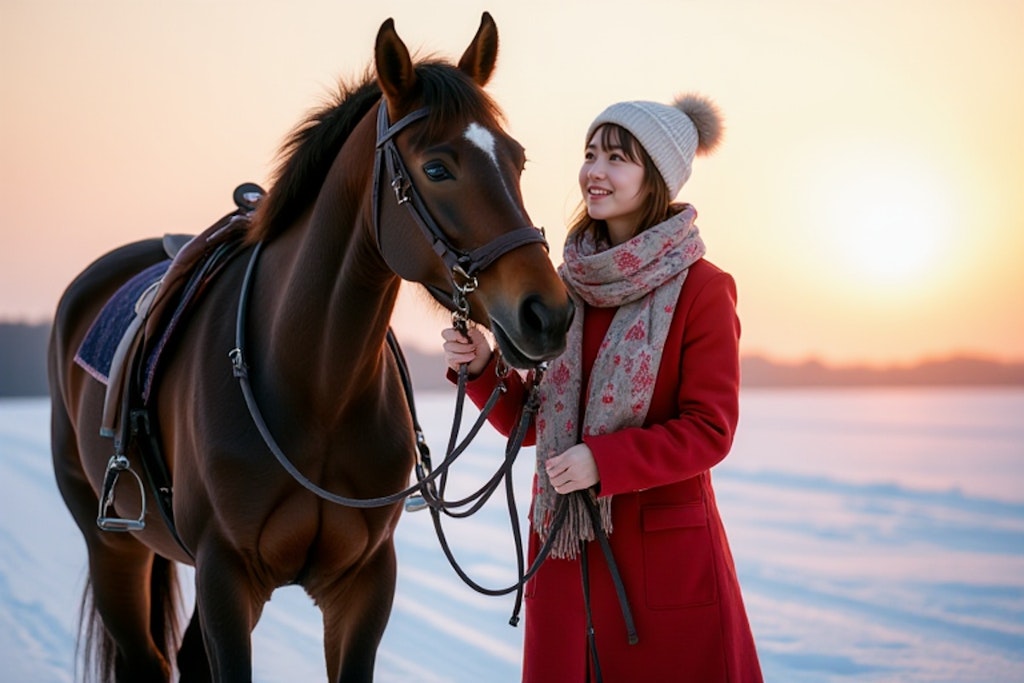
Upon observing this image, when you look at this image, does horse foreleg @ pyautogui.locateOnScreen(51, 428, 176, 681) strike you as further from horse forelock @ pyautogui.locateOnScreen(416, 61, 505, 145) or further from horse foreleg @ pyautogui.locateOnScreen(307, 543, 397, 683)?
horse forelock @ pyautogui.locateOnScreen(416, 61, 505, 145)

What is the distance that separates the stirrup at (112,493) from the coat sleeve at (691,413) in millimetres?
1393

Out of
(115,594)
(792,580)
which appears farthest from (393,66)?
(792,580)

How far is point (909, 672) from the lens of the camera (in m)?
3.92

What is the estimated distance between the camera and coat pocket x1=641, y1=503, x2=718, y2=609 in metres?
2.04

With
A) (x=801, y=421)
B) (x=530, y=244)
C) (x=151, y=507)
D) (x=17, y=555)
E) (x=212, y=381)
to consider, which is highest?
(x=530, y=244)

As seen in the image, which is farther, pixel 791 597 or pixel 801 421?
pixel 801 421

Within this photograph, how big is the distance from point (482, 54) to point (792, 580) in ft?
13.5

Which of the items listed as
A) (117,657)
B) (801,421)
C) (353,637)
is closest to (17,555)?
(117,657)

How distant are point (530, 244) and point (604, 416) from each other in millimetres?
405

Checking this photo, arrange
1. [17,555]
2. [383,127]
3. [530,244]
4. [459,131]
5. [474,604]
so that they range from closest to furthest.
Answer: [530,244] → [459,131] → [383,127] → [474,604] → [17,555]

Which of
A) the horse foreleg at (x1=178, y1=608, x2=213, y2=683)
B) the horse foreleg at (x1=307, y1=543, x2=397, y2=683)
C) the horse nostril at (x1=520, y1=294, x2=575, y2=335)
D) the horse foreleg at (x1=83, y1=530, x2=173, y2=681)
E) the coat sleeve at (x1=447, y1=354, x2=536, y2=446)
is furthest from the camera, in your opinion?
the horse foreleg at (x1=83, y1=530, x2=173, y2=681)

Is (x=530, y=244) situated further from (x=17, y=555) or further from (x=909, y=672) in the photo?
(x=17, y=555)

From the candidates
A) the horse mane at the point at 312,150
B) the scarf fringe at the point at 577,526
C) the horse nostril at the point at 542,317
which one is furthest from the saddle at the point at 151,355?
the horse nostril at the point at 542,317

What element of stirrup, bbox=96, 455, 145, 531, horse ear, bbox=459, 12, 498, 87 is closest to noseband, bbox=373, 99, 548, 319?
horse ear, bbox=459, 12, 498, 87
